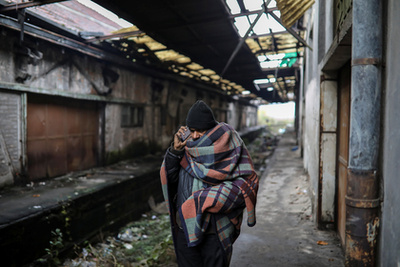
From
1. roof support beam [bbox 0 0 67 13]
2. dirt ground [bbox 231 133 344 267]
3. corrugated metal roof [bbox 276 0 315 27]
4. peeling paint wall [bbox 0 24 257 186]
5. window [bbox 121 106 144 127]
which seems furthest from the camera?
window [bbox 121 106 144 127]

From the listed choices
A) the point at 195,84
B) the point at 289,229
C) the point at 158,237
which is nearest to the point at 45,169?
the point at 158,237

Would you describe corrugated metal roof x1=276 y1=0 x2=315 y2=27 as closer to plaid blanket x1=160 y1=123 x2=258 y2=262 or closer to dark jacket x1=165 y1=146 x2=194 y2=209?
plaid blanket x1=160 y1=123 x2=258 y2=262

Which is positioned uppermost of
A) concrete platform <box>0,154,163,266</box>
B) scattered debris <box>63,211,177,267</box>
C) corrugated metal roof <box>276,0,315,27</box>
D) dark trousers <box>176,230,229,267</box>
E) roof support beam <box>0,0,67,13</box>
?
roof support beam <box>0,0,67,13</box>

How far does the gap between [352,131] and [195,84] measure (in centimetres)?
1310

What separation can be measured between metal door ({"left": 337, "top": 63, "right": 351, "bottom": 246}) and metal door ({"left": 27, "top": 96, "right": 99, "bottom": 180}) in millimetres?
6396

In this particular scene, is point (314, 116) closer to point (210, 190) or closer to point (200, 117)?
point (200, 117)

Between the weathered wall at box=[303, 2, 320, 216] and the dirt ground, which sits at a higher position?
the weathered wall at box=[303, 2, 320, 216]

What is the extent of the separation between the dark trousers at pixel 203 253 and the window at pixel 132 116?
801 centimetres

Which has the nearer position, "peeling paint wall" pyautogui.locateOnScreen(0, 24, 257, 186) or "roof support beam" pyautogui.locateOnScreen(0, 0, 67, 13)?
"roof support beam" pyautogui.locateOnScreen(0, 0, 67, 13)

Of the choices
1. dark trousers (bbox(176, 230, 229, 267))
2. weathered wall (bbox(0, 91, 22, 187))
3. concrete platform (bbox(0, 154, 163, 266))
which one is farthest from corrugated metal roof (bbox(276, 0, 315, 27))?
weathered wall (bbox(0, 91, 22, 187))

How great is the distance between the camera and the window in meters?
9.95

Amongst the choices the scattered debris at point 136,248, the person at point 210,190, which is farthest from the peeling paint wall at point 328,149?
the scattered debris at point 136,248

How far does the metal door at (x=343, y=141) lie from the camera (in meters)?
3.38

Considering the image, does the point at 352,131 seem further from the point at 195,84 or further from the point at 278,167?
the point at 195,84
